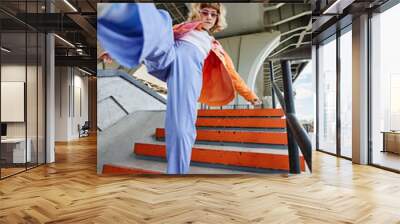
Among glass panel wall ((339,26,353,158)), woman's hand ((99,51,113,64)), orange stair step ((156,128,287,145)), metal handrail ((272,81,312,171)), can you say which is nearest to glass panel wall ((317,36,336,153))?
glass panel wall ((339,26,353,158))

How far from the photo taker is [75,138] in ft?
49.7

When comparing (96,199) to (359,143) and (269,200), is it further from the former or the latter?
(359,143)

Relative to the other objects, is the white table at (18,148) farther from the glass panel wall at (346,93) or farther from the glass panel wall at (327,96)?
the glass panel wall at (327,96)

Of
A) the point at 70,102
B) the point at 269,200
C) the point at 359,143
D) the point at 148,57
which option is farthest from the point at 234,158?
the point at 70,102

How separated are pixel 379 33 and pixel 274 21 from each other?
107 inches

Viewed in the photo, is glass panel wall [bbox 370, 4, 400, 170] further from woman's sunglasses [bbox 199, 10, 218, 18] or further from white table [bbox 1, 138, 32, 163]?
white table [bbox 1, 138, 32, 163]

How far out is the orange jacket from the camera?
5633mm

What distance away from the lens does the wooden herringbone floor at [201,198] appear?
3.65 metres

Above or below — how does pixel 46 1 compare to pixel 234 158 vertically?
above

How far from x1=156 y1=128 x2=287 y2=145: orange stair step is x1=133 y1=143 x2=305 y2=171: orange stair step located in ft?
0.62

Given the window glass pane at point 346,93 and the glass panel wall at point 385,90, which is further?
the window glass pane at point 346,93

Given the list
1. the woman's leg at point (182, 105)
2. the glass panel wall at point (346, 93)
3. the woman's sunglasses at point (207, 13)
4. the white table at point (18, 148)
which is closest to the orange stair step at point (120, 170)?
the woman's leg at point (182, 105)

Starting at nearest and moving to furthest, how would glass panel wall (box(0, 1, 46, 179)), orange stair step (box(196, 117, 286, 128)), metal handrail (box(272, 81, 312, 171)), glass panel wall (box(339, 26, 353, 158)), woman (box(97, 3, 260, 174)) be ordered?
woman (box(97, 3, 260, 174)) → metal handrail (box(272, 81, 312, 171)) → orange stair step (box(196, 117, 286, 128)) → glass panel wall (box(0, 1, 46, 179)) → glass panel wall (box(339, 26, 353, 158))

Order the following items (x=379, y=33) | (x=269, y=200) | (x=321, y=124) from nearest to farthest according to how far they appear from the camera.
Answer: (x=269, y=200), (x=379, y=33), (x=321, y=124)
